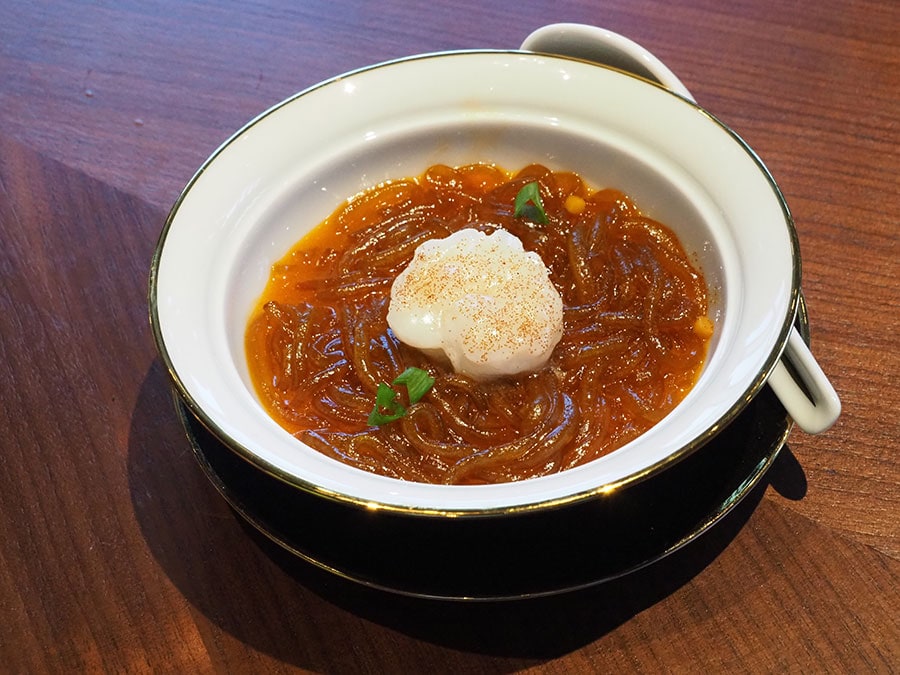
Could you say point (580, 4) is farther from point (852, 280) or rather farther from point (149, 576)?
point (149, 576)

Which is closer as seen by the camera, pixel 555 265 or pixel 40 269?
pixel 555 265

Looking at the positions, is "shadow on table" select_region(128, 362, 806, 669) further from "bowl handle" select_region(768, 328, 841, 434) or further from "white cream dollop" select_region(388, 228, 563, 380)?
"white cream dollop" select_region(388, 228, 563, 380)

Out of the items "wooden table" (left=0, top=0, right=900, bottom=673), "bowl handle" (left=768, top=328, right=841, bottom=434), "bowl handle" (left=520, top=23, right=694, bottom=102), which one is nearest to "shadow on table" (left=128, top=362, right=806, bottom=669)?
"wooden table" (left=0, top=0, right=900, bottom=673)

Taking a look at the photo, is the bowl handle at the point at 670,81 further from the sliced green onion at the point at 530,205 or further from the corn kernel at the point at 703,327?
the sliced green onion at the point at 530,205

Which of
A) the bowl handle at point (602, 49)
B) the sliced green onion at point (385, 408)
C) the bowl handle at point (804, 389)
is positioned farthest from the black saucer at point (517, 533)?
the bowl handle at point (602, 49)

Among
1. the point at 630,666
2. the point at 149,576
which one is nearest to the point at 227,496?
the point at 149,576
